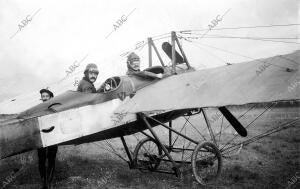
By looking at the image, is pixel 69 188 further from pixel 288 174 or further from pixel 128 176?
pixel 288 174

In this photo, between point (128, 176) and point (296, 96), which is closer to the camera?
point (296, 96)

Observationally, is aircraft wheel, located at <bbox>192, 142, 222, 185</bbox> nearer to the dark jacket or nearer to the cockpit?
the cockpit

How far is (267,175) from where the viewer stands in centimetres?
727

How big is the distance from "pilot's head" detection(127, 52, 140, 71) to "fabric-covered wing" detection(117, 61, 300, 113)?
804 millimetres

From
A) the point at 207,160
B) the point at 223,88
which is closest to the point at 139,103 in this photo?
the point at 223,88

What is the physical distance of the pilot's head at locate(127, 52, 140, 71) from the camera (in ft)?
25.1

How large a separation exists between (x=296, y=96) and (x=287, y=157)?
608cm

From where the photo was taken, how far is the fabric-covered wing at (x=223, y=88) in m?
4.70

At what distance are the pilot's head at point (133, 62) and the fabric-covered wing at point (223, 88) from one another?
2.64 feet

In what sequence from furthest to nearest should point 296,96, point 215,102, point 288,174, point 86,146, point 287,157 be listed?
point 86,146 < point 287,157 < point 288,174 < point 215,102 < point 296,96

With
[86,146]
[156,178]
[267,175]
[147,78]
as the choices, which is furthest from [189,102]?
[86,146]

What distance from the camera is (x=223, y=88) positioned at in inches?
222

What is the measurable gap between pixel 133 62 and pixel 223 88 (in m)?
2.84

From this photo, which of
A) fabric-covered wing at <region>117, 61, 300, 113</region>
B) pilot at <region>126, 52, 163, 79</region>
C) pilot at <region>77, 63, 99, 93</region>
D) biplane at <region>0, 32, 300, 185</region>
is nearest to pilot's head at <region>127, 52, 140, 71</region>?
pilot at <region>126, 52, 163, 79</region>
